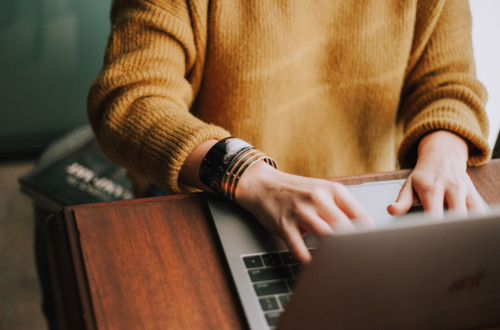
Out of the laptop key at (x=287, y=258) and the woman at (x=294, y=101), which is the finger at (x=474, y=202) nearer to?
the woman at (x=294, y=101)

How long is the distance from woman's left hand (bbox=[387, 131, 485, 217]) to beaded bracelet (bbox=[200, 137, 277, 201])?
0.19 metres

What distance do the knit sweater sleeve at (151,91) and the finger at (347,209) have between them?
0.19 metres

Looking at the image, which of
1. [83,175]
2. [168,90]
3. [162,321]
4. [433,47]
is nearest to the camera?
[162,321]

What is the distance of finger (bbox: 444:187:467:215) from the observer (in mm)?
562

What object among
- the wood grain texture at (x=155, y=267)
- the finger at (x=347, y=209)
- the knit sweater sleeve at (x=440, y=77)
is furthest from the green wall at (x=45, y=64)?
the finger at (x=347, y=209)

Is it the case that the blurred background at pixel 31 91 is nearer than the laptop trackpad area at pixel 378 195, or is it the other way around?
the laptop trackpad area at pixel 378 195

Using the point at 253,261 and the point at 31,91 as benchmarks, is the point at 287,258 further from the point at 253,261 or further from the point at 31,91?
the point at 31,91

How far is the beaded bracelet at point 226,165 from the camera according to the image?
547mm

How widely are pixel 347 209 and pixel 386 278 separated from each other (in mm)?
158

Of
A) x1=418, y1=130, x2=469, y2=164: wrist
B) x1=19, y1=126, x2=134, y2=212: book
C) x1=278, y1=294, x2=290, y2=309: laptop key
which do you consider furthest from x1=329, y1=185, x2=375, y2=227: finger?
x1=19, y1=126, x2=134, y2=212: book

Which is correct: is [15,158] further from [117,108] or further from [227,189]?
[227,189]

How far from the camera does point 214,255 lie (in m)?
0.48

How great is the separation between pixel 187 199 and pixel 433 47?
59cm

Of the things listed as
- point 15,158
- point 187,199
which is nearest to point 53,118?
point 15,158
